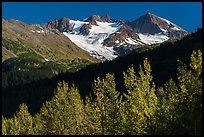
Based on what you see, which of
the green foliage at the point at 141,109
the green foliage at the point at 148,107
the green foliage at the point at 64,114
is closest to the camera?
the green foliage at the point at 148,107

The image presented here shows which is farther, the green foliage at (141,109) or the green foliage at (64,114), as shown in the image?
the green foliage at (64,114)

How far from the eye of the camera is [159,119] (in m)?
39.7

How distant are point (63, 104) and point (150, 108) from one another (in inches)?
968

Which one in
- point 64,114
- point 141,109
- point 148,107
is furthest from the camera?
point 64,114

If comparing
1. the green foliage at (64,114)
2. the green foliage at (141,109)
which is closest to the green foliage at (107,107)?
the green foliage at (141,109)

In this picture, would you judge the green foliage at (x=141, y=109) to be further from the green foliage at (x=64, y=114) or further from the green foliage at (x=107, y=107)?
the green foliage at (x=64, y=114)

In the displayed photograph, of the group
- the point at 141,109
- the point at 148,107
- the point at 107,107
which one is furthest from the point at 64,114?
the point at 141,109

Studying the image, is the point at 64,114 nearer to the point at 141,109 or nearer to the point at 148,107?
the point at 148,107

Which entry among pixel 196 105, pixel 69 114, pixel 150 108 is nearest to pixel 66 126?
pixel 69 114

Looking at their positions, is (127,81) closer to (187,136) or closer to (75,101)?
(187,136)

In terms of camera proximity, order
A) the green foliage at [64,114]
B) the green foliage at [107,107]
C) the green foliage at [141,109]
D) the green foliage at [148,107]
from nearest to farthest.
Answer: the green foliage at [148,107]
the green foliage at [141,109]
the green foliage at [107,107]
the green foliage at [64,114]

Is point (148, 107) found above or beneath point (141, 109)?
above

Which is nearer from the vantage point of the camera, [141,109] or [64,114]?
[141,109]

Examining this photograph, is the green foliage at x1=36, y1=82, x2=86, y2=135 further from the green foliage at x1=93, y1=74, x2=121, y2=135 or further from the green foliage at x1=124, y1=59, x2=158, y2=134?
the green foliage at x1=124, y1=59, x2=158, y2=134
